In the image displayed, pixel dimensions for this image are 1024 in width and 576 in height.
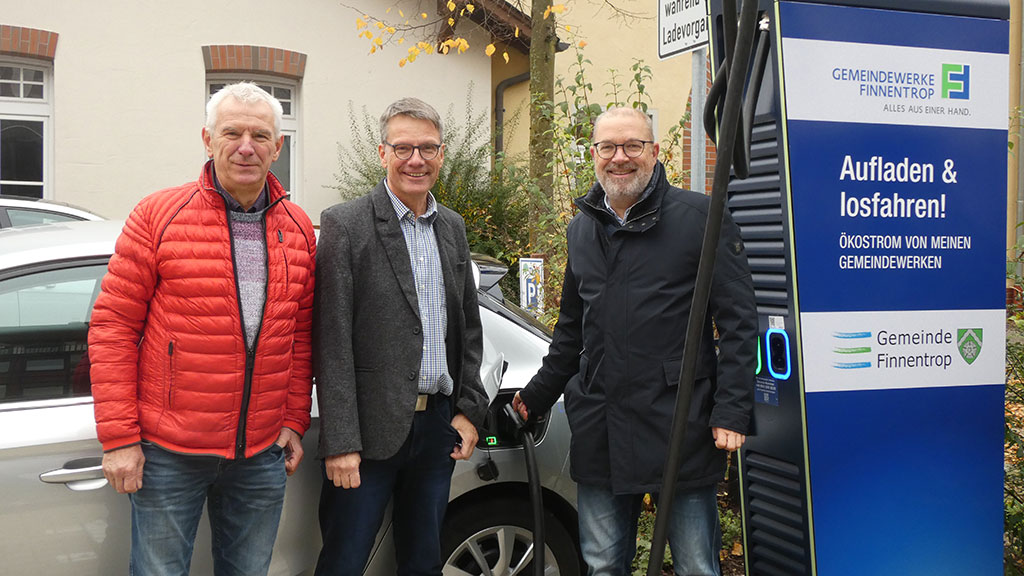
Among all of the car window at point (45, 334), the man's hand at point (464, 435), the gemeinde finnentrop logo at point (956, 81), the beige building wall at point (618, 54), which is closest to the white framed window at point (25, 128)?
the beige building wall at point (618, 54)

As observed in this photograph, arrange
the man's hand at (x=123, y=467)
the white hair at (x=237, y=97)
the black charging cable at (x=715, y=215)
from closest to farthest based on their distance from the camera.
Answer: the black charging cable at (x=715, y=215)
the man's hand at (x=123, y=467)
the white hair at (x=237, y=97)

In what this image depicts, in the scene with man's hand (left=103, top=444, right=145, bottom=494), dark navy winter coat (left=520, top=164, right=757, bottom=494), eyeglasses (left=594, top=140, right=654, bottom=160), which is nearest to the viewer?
man's hand (left=103, top=444, right=145, bottom=494)

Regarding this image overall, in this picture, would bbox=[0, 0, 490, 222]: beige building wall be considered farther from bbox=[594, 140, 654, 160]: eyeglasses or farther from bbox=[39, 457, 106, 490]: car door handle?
bbox=[594, 140, 654, 160]: eyeglasses

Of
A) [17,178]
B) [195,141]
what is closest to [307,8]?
[195,141]

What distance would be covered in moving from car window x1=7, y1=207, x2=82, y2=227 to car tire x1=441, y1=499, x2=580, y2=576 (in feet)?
16.8

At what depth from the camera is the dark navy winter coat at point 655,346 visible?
283 cm

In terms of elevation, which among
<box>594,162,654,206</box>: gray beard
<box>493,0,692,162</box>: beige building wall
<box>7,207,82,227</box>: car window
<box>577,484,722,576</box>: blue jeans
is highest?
<box>493,0,692,162</box>: beige building wall

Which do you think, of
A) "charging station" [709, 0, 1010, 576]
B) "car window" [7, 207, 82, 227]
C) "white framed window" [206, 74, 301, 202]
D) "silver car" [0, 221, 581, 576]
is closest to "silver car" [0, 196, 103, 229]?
"car window" [7, 207, 82, 227]

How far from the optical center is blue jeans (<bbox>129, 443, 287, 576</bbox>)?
2.58 m

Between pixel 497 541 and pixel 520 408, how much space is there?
558mm

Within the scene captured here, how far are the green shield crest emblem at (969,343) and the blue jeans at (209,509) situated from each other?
2.24 m

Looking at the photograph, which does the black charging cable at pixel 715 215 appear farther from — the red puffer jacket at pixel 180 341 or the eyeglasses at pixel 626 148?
the red puffer jacket at pixel 180 341

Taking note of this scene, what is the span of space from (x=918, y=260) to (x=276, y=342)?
81.0 inches

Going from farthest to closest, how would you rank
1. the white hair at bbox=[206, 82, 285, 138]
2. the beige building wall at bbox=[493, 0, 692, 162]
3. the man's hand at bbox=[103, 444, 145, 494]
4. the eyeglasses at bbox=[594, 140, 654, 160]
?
the beige building wall at bbox=[493, 0, 692, 162]
the eyeglasses at bbox=[594, 140, 654, 160]
the white hair at bbox=[206, 82, 285, 138]
the man's hand at bbox=[103, 444, 145, 494]
